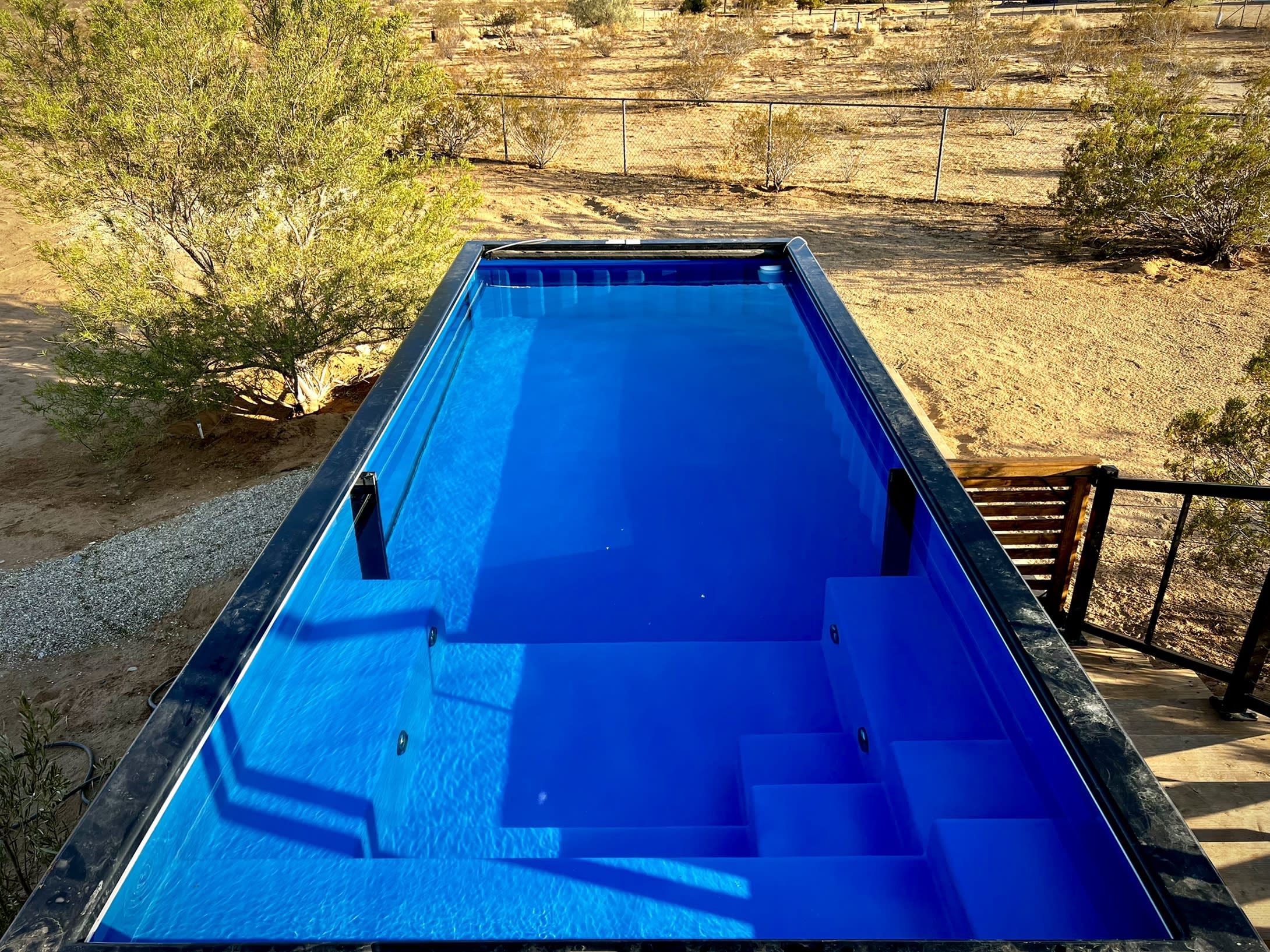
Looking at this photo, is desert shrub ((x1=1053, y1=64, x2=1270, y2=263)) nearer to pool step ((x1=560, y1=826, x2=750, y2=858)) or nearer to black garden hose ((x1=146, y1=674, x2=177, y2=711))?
pool step ((x1=560, y1=826, x2=750, y2=858))

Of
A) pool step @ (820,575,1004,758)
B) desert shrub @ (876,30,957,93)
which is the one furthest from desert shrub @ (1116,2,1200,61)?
pool step @ (820,575,1004,758)

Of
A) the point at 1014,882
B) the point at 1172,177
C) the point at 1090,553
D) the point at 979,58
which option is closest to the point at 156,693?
the point at 1014,882

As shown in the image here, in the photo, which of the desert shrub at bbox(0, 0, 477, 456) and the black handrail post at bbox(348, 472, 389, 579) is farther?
the desert shrub at bbox(0, 0, 477, 456)

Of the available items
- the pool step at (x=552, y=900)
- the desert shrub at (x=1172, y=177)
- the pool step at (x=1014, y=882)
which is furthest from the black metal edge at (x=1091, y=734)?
the desert shrub at (x=1172, y=177)

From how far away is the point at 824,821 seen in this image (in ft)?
9.43

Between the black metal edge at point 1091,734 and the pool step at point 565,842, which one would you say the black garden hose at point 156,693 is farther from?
the black metal edge at point 1091,734

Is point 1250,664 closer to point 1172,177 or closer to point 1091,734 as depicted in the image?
point 1091,734

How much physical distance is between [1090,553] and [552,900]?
334 cm

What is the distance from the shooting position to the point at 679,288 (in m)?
7.68

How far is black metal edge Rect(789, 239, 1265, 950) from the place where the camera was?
1.71 meters

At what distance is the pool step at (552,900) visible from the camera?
2219 millimetres

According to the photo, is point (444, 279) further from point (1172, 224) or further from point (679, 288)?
point (1172, 224)

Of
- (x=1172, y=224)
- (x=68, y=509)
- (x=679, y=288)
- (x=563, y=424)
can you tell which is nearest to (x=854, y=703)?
(x=563, y=424)

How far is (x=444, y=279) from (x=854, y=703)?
172 inches
